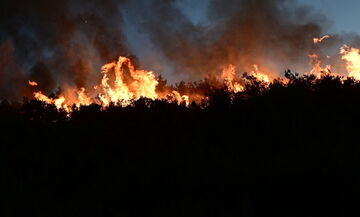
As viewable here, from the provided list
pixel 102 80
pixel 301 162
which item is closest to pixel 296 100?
pixel 301 162

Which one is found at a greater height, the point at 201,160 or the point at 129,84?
the point at 129,84

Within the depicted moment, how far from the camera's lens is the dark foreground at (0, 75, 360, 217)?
295 inches

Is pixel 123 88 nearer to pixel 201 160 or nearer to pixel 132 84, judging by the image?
pixel 132 84

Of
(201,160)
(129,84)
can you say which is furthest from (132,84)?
(201,160)

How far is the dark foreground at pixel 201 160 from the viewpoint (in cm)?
750

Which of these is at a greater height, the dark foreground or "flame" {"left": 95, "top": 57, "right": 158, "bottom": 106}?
"flame" {"left": 95, "top": 57, "right": 158, "bottom": 106}

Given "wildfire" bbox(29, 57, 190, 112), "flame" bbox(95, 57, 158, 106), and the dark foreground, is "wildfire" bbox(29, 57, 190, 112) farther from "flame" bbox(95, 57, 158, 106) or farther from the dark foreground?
the dark foreground

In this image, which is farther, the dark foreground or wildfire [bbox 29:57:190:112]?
wildfire [bbox 29:57:190:112]

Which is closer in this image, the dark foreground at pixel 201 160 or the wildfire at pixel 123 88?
the dark foreground at pixel 201 160

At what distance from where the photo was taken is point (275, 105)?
14000mm

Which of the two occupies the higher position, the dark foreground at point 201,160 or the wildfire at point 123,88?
the wildfire at point 123,88

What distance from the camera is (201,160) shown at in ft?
31.7

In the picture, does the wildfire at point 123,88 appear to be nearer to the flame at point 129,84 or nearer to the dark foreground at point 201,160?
the flame at point 129,84

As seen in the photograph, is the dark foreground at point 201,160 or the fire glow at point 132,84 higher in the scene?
the fire glow at point 132,84
